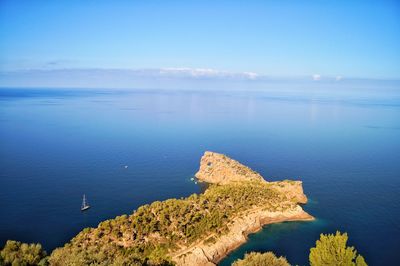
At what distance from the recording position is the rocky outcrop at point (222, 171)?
8285 cm

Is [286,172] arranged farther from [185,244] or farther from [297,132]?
[297,132]

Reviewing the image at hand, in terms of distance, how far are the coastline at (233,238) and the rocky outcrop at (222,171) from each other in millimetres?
16162

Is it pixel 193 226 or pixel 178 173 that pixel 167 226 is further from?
pixel 178 173

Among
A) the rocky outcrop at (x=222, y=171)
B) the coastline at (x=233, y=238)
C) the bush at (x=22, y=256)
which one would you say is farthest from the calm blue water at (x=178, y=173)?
the bush at (x=22, y=256)

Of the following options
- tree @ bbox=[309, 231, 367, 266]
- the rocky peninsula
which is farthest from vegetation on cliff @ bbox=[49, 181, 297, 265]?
tree @ bbox=[309, 231, 367, 266]

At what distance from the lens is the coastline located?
162 ft

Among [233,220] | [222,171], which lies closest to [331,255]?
[233,220]

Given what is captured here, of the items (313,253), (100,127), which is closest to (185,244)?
(313,253)

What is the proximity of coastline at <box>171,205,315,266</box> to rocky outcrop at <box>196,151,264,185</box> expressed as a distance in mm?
16162

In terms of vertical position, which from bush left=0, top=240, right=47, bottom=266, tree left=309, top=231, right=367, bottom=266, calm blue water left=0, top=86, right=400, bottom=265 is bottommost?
calm blue water left=0, top=86, right=400, bottom=265

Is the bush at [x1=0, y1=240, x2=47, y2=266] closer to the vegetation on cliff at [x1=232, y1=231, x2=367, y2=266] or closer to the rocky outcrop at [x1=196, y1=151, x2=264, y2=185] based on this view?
the vegetation on cliff at [x1=232, y1=231, x2=367, y2=266]

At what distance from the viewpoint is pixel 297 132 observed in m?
169

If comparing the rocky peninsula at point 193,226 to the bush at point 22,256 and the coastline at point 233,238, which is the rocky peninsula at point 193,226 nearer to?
the coastline at point 233,238

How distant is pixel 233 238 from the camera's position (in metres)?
56.2
